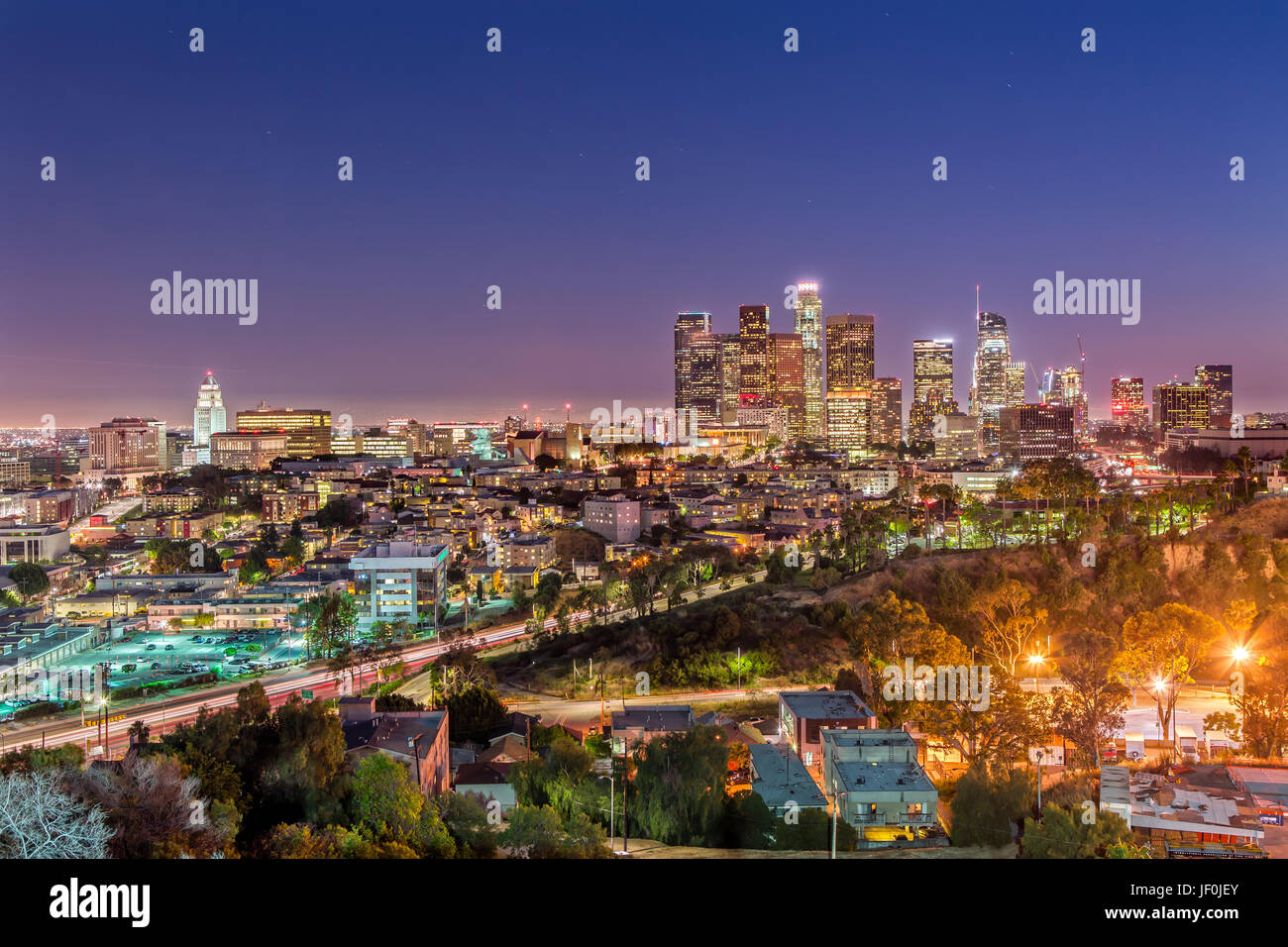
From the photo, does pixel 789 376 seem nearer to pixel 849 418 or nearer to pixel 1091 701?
pixel 849 418

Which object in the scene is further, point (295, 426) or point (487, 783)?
point (295, 426)

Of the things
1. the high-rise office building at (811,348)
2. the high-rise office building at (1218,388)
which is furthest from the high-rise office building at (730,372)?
the high-rise office building at (1218,388)

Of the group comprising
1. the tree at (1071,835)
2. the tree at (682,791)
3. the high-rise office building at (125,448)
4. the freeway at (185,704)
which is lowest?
the freeway at (185,704)

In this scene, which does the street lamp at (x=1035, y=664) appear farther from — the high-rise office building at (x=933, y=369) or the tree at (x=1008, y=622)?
the high-rise office building at (x=933, y=369)

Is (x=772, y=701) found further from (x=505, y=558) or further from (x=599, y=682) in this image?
(x=505, y=558)

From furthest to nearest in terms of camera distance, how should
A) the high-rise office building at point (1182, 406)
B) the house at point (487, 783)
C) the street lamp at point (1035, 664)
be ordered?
the high-rise office building at point (1182, 406) < the street lamp at point (1035, 664) < the house at point (487, 783)

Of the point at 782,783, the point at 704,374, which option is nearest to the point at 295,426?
the point at 704,374

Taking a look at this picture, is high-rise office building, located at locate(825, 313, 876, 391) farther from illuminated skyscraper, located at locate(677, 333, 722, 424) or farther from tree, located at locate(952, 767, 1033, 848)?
tree, located at locate(952, 767, 1033, 848)
